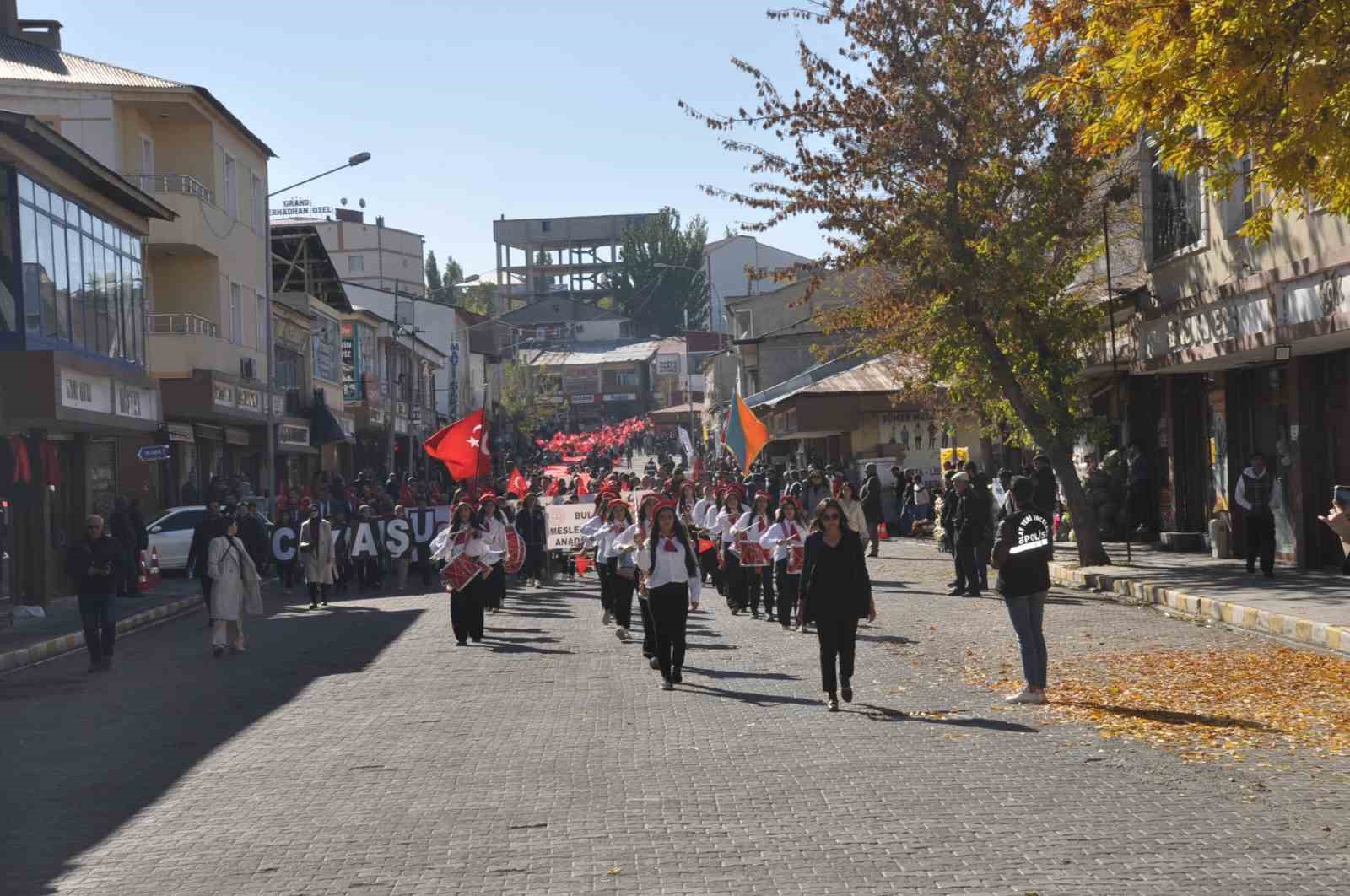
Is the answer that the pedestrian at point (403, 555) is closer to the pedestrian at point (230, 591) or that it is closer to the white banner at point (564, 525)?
the white banner at point (564, 525)

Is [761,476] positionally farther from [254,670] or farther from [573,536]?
[254,670]

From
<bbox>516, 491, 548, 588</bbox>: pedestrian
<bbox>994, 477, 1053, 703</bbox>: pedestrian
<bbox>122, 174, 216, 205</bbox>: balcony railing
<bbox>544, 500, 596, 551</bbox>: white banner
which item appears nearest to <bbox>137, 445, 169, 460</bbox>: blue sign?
<bbox>516, 491, 548, 588</bbox>: pedestrian

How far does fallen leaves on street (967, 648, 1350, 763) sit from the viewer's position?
10766 millimetres

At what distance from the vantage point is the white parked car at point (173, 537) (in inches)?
1363

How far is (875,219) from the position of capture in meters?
26.1

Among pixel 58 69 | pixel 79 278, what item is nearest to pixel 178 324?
pixel 58 69

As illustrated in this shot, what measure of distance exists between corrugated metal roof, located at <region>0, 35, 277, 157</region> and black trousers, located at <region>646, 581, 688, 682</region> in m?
28.3

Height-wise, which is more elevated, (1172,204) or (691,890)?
(1172,204)

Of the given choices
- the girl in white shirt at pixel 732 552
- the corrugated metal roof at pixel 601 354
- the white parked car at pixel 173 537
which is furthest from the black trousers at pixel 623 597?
the corrugated metal roof at pixel 601 354

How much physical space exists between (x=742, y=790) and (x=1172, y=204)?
68.7 ft

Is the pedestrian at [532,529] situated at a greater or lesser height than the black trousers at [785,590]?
greater

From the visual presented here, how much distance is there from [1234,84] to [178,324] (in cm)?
3324

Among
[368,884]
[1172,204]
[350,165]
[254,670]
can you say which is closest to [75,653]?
[254,670]

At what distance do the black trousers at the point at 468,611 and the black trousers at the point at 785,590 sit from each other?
141 inches
